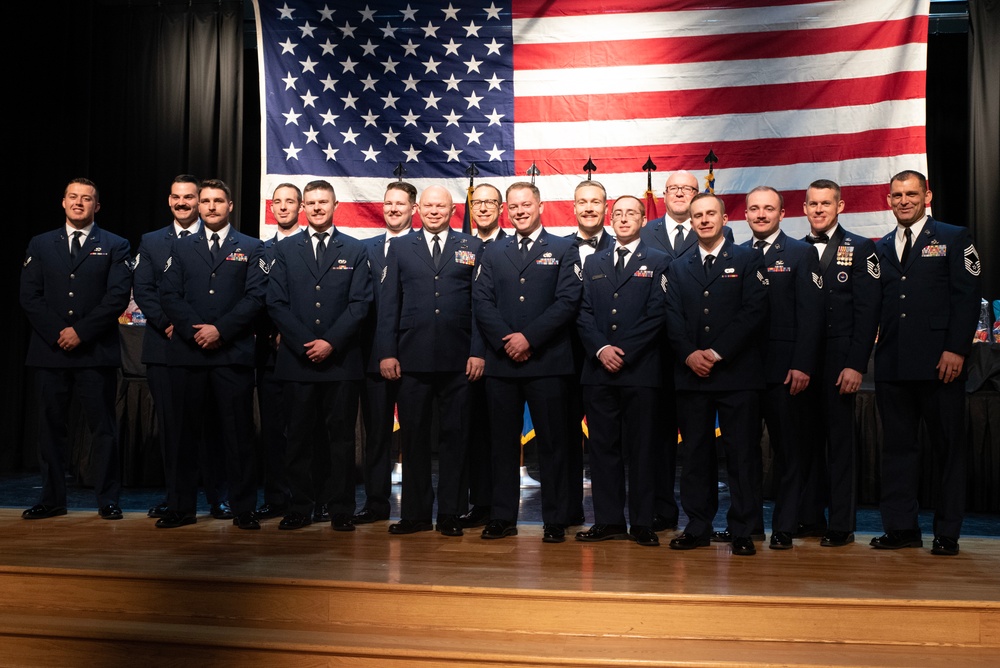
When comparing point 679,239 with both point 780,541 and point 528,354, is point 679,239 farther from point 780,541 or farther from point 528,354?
point 780,541

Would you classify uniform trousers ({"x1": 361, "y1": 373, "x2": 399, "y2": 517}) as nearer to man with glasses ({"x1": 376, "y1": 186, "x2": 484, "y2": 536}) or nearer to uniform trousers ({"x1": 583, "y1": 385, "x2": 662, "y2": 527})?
man with glasses ({"x1": 376, "y1": 186, "x2": 484, "y2": 536})

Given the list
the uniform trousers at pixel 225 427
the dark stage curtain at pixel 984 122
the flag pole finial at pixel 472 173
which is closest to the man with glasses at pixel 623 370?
the uniform trousers at pixel 225 427

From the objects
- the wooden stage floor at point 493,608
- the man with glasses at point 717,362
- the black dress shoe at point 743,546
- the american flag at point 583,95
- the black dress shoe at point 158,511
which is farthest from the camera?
the american flag at point 583,95

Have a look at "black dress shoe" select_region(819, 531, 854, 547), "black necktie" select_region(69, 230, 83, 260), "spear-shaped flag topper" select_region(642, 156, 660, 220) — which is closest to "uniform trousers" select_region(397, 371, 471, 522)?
"black dress shoe" select_region(819, 531, 854, 547)

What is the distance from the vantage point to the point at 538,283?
410 centimetres

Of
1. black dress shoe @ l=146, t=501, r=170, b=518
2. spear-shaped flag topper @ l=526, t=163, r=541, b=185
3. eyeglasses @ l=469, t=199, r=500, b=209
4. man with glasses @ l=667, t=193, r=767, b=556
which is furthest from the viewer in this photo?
spear-shaped flag topper @ l=526, t=163, r=541, b=185

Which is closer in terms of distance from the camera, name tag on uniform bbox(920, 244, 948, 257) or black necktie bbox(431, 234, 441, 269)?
name tag on uniform bbox(920, 244, 948, 257)

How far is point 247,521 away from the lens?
432 centimetres

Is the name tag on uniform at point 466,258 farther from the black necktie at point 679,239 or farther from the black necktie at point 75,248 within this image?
the black necktie at point 75,248

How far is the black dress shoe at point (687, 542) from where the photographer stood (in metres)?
3.88

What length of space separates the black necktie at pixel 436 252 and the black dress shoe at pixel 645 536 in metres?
1.40

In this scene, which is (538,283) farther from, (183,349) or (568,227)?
(568,227)

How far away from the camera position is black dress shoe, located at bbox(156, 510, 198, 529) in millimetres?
4309

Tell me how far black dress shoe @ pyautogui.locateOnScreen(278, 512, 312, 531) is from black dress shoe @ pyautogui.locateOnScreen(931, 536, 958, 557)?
8.64 feet
